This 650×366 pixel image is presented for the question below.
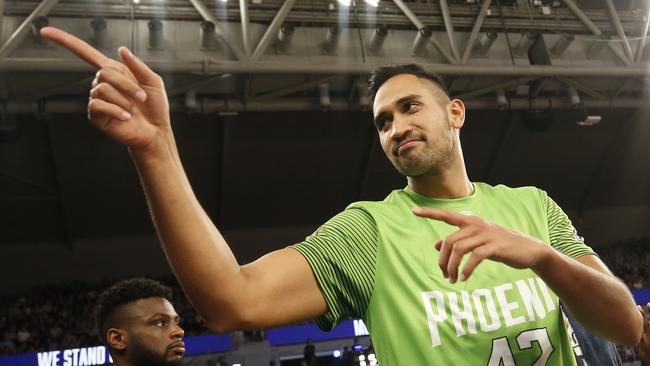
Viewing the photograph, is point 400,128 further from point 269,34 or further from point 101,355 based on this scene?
point 101,355

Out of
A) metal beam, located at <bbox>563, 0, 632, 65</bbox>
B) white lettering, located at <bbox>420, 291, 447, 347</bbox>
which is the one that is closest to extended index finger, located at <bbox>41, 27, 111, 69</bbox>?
white lettering, located at <bbox>420, 291, 447, 347</bbox>

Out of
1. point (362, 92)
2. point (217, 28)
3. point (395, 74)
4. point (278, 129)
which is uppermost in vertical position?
point (278, 129)

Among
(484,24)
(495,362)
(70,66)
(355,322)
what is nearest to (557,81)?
(484,24)

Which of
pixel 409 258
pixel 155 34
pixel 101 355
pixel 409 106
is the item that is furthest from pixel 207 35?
pixel 409 258

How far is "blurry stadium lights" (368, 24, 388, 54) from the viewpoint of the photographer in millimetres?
8672

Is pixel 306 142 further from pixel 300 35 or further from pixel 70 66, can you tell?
pixel 70 66

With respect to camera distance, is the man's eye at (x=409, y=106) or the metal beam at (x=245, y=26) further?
the metal beam at (x=245, y=26)

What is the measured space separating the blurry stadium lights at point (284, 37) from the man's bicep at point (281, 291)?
7633mm

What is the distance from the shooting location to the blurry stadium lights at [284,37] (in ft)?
27.8

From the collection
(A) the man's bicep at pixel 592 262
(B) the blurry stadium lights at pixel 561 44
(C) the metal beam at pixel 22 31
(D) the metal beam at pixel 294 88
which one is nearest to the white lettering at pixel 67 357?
(C) the metal beam at pixel 22 31

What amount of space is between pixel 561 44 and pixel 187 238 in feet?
33.3

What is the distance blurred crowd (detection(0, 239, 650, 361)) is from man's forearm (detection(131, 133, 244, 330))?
10056mm

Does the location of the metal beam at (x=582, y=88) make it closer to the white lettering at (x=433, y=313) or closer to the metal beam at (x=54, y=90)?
the metal beam at (x=54, y=90)

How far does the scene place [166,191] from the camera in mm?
1057
